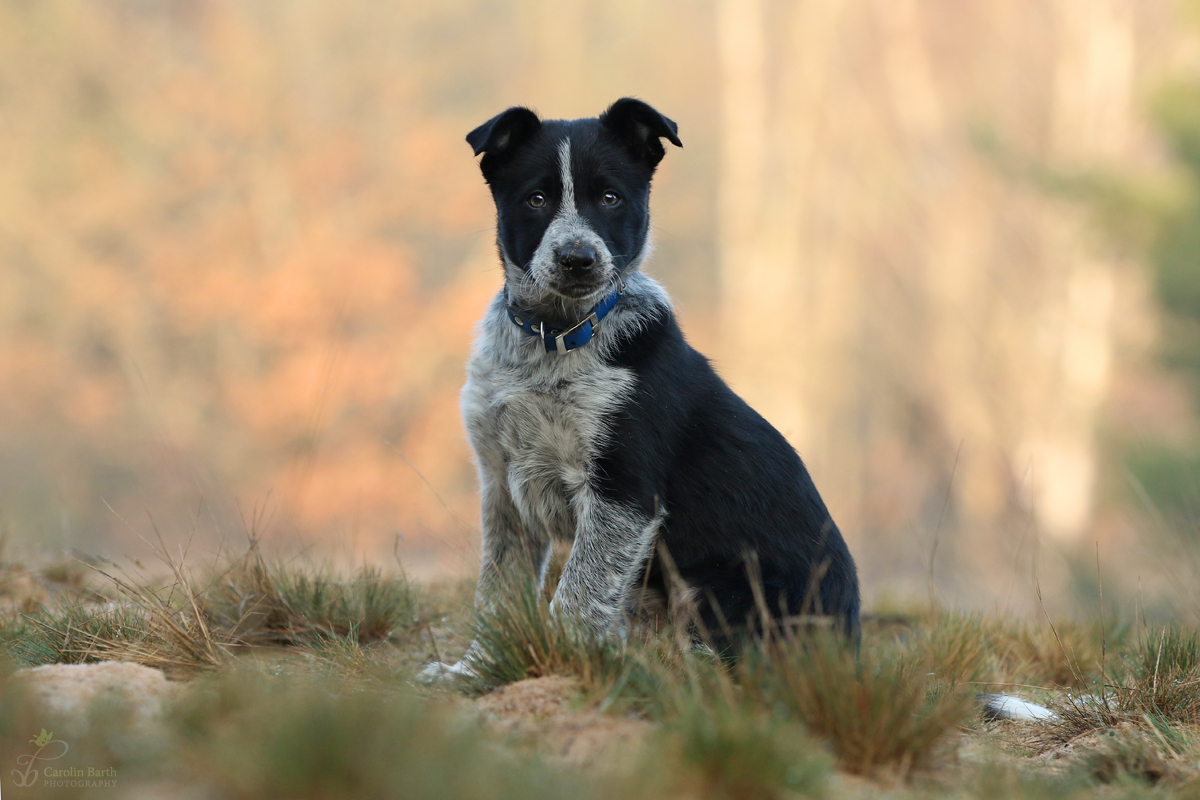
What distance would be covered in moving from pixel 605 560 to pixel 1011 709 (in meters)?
1.66

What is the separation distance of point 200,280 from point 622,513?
16.3 m

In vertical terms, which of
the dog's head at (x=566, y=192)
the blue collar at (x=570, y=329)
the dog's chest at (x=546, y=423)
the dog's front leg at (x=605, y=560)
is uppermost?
Result: the dog's head at (x=566, y=192)

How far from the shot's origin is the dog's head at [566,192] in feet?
12.4

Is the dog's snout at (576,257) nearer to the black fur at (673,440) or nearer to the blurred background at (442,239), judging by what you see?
the black fur at (673,440)

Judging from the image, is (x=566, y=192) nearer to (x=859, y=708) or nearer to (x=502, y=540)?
(x=502, y=540)

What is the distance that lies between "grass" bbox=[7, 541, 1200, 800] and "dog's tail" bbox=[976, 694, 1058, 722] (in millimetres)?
74

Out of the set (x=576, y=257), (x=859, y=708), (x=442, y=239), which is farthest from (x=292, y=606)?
(x=442, y=239)

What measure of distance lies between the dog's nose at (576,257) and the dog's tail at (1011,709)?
2269mm

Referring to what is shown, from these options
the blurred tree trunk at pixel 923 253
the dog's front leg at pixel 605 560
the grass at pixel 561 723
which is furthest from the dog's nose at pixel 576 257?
the blurred tree trunk at pixel 923 253

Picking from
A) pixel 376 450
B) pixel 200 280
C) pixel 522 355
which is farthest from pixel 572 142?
pixel 200 280

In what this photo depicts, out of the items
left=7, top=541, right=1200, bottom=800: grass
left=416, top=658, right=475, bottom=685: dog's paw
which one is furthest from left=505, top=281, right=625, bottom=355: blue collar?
left=416, top=658, right=475, bottom=685: dog's paw

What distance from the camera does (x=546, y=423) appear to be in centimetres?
376

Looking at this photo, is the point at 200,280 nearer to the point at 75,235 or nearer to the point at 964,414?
the point at 75,235

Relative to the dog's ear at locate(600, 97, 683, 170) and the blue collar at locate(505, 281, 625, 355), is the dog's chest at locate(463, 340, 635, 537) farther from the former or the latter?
the dog's ear at locate(600, 97, 683, 170)
